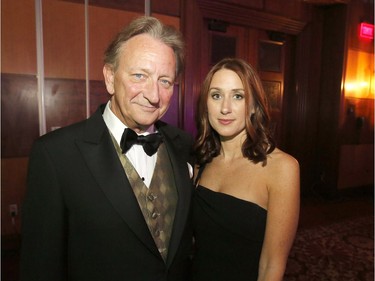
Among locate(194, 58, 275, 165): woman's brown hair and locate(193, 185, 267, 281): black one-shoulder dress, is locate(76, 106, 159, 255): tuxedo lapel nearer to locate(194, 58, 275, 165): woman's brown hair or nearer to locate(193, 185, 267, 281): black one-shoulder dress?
locate(193, 185, 267, 281): black one-shoulder dress

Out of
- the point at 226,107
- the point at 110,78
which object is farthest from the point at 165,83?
the point at 226,107

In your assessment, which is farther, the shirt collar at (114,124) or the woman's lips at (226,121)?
the woman's lips at (226,121)

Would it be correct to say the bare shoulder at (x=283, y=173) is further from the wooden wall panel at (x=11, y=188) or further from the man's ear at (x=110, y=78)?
the wooden wall panel at (x=11, y=188)

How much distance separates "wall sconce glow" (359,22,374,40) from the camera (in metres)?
5.57

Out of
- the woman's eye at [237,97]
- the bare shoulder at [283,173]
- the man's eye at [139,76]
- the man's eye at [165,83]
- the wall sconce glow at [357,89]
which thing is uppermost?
the wall sconce glow at [357,89]

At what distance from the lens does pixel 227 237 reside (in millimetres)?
1646

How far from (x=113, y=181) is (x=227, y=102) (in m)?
0.76

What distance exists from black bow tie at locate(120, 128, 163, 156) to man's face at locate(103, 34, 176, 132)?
0.22ft

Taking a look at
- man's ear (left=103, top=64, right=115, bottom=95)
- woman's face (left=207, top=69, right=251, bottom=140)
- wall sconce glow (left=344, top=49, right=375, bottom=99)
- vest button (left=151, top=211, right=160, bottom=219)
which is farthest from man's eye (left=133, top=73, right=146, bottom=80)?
wall sconce glow (left=344, top=49, right=375, bottom=99)

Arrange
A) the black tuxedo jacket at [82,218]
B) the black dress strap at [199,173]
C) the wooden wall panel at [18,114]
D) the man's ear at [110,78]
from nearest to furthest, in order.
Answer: the black tuxedo jacket at [82,218] → the man's ear at [110,78] → the black dress strap at [199,173] → the wooden wall panel at [18,114]

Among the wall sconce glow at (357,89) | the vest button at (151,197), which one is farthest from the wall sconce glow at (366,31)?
the vest button at (151,197)

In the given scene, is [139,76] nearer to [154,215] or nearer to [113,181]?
[113,181]

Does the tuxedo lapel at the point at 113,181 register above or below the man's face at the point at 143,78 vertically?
below

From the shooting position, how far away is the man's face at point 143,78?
133cm
